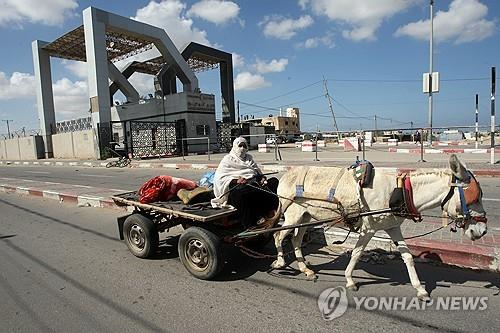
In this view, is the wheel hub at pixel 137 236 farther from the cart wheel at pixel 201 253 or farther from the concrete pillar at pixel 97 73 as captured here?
the concrete pillar at pixel 97 73

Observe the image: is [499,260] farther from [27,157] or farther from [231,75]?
[27,157]

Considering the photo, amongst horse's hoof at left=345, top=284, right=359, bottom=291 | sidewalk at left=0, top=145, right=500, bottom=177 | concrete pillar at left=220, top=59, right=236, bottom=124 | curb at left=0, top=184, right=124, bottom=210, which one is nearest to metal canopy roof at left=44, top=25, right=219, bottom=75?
concrete pillar at left=220, top=59, right=236, bottom=124

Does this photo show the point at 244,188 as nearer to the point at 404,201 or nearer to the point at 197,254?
the point at 197,254

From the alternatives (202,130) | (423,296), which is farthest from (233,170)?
(202,130)

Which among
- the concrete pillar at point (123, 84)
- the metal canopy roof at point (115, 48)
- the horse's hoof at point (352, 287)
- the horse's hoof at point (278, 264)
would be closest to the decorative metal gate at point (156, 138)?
the metal canopy roof at point (115, 48)

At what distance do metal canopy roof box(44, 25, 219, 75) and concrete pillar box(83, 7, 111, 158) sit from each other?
1912 millimetres

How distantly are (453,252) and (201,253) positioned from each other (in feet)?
9.54

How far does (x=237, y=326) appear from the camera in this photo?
10.0ft

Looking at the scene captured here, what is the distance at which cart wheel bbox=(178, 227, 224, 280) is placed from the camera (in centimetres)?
389

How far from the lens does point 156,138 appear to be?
28.4 meters

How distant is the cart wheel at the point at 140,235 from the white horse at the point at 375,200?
1.68 m

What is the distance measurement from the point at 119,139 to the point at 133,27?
9546mm

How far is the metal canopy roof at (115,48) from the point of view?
103 ft

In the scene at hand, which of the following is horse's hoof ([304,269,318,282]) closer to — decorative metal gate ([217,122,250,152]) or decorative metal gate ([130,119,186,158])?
decorative metal gate ([130,119,186,158])
